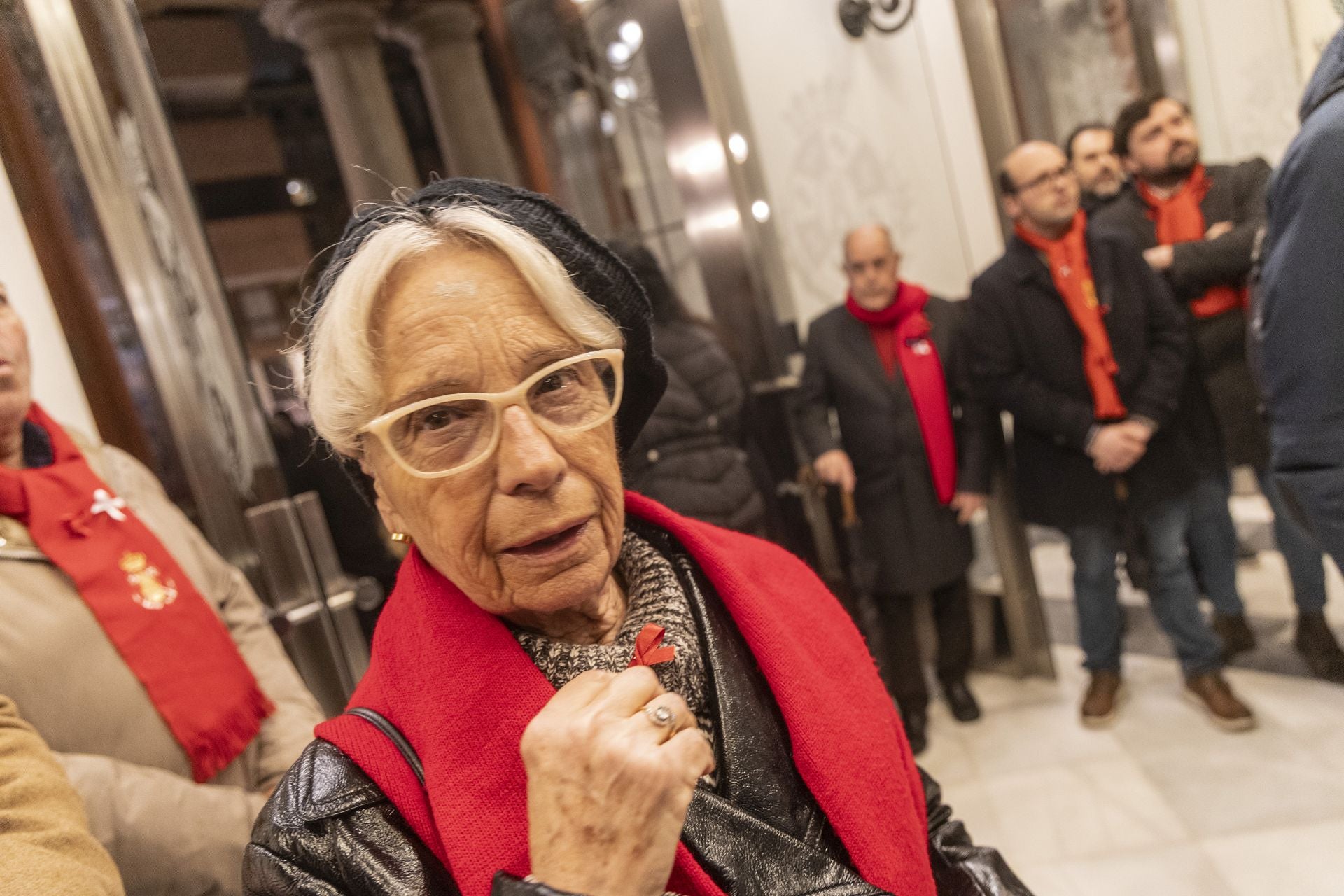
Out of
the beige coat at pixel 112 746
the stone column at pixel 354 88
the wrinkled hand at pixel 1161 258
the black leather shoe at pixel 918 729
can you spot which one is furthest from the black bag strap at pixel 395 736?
the wrinkled hand at pixel 1161 258

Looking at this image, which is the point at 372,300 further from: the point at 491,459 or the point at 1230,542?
the point at 1230,542

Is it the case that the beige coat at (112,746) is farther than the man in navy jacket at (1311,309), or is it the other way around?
the man in navy jacket at (1311,309)

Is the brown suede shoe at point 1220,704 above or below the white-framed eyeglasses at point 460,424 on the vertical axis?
below

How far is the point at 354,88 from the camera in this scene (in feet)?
7.07

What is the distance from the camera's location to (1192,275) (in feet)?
8.64

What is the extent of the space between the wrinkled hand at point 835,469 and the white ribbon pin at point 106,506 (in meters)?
1.99

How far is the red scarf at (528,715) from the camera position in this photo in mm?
800

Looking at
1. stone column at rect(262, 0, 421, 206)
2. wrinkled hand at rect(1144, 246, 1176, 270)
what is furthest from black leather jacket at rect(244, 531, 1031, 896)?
wrinkled hand at rect(1144, 246, 1176, 270)

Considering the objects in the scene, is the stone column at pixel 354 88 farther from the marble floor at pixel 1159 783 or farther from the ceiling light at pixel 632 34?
the marble floor at pixel 1159 783

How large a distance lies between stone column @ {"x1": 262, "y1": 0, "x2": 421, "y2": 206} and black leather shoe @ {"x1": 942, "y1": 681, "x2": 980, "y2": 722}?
7.99 ft

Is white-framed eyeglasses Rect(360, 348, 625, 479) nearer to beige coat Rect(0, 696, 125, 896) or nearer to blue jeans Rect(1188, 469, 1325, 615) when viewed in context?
beige coat Rect(0, 696, 125, 896)

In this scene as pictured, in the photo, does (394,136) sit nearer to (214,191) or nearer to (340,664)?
(214,191)

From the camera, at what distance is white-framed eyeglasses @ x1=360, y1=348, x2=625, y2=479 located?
2.72ft

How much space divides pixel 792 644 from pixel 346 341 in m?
0.60
